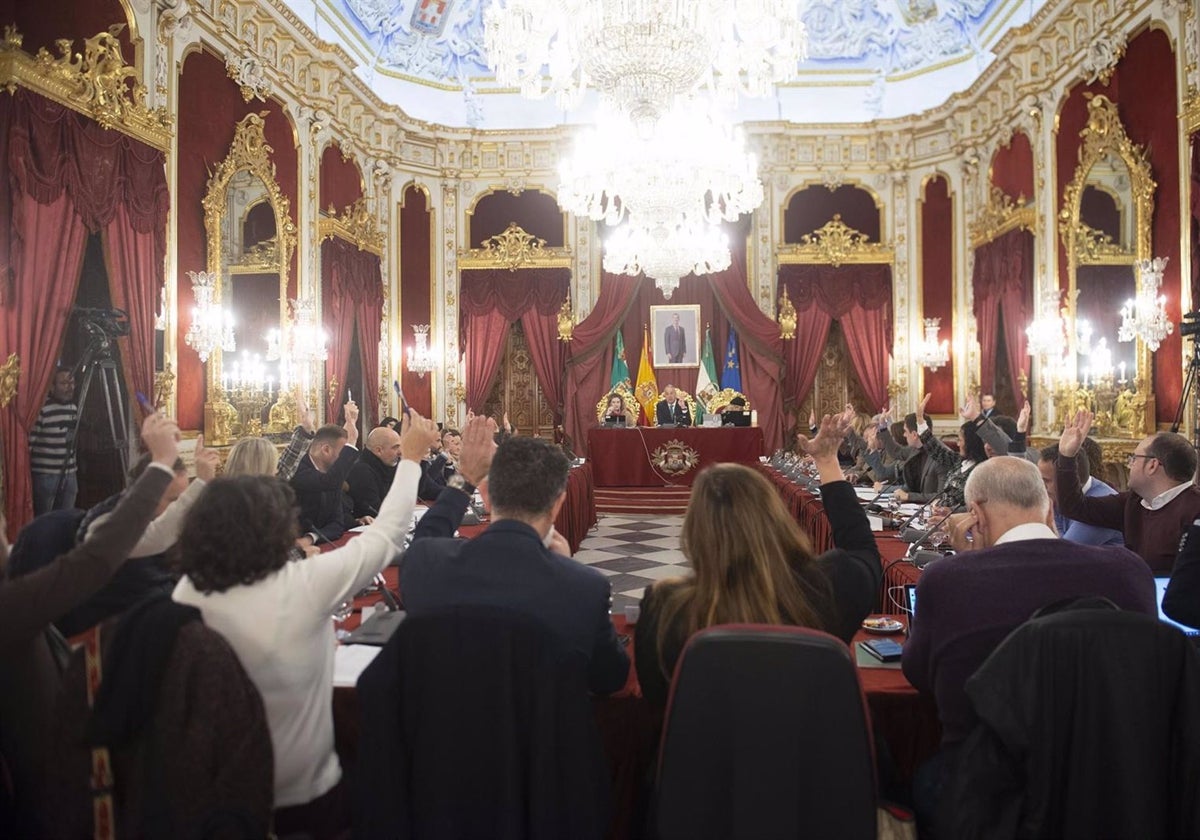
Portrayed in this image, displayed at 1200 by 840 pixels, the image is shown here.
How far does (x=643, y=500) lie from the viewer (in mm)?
10766

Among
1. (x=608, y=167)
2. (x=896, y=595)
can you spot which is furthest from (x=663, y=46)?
(x=896, y=595)

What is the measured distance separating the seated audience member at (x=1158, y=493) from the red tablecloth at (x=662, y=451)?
24.3ft

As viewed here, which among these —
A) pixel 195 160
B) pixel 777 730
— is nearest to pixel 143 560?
pixel 777 730

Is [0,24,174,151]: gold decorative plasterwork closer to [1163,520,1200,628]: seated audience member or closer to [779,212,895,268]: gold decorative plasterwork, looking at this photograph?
[1163,520,1200,628]: seated audience member

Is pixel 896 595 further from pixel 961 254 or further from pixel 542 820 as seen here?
pixel 961 254

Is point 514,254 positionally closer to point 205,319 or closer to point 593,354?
point 593,354

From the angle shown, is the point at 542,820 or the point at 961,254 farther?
the point at 961,254

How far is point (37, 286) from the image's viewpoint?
5.29 metres

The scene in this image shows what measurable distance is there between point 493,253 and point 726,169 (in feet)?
19.6

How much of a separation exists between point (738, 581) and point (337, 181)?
33.4 feet

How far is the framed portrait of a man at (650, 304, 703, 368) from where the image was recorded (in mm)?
13195

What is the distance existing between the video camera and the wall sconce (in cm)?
669

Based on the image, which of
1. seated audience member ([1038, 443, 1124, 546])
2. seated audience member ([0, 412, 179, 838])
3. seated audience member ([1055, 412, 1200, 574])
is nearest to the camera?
seated audience member ([0, 412, 179, 838])

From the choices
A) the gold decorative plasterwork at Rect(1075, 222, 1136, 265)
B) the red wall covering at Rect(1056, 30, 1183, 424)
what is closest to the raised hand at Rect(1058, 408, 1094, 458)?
the red wall covering at Rect(1056, 30, 1183, 424)
